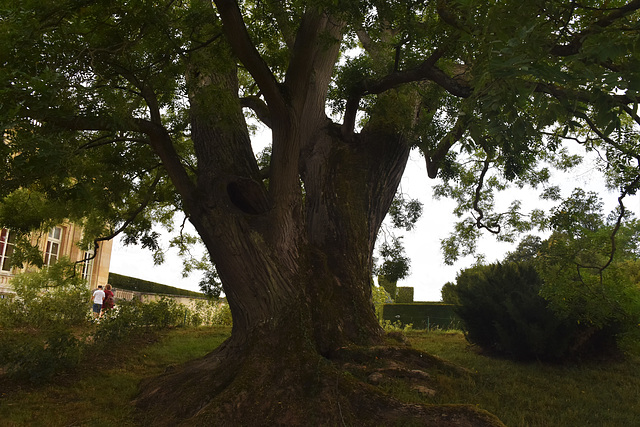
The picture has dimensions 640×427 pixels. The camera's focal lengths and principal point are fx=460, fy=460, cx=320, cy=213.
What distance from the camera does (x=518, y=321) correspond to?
8562 millimetres

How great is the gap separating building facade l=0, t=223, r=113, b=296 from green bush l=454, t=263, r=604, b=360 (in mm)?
12405

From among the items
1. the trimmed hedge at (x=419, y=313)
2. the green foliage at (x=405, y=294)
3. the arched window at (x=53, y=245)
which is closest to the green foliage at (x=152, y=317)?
the trimmed hedge at (x=419, y=313)

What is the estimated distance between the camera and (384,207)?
844 cm

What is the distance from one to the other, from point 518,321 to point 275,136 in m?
5.68

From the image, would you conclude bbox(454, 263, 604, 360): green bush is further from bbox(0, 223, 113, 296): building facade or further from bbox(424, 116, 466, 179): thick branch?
bbox(0, 223, 113, 296): building facade

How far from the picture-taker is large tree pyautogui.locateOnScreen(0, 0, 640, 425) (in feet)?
14.5

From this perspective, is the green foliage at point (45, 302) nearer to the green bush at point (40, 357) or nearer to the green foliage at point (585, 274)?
the green bush at point (40, 357)

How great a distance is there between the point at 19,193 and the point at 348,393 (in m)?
7.23

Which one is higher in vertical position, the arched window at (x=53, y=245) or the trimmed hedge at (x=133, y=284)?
the arched window at (x=53, y=245)

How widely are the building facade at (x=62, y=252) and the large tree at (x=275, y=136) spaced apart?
10.1m

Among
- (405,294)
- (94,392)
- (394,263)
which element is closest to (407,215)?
(394,263)

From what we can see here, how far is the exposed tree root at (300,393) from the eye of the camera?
15.8 feet

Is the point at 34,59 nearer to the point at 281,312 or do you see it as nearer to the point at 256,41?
the point at 256,41

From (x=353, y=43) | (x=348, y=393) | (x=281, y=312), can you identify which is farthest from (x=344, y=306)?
(x=353, y=43)
